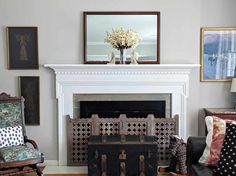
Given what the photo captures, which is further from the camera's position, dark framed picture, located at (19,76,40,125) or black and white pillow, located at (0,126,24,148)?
dark framed picture, located at (19,76,40,125)

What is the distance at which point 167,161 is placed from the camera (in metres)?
4.61

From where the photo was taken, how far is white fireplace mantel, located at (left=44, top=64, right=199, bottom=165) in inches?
176

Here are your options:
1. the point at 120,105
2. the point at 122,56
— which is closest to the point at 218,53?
the point at 122,56

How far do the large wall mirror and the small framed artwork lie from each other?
2.15 ft

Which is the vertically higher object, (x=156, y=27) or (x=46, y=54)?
(x=156, y=27)

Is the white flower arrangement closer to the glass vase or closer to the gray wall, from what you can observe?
the glass vase

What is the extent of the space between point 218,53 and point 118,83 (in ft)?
4.63

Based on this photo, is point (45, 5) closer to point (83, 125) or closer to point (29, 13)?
point (29, 13)

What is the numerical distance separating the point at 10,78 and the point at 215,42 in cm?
276

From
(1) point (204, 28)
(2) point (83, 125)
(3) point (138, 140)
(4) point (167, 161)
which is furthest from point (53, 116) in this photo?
(1) point (204, 28)

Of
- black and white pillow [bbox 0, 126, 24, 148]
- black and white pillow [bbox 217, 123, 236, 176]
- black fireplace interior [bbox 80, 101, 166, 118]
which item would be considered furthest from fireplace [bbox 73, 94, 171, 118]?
black and white pillow [bbox 217, 123, 236, 176]

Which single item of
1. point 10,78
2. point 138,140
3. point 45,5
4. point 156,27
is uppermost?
point 45,5

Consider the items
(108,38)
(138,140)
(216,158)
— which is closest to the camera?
(216,158)

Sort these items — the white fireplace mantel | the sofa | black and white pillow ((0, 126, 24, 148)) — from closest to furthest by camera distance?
the sofa → black and white pillow ((0, 126, 24, 148)) → the white fireplace mantel
